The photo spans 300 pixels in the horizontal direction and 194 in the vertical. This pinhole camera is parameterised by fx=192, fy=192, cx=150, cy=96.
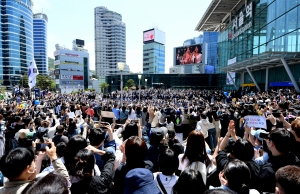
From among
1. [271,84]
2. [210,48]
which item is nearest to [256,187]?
[271,84]

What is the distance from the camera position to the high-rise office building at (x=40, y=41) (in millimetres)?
113250

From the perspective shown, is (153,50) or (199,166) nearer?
(199,166)

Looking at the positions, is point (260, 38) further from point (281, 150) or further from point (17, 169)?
point (17, 169)

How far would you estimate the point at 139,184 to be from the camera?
1852 mm

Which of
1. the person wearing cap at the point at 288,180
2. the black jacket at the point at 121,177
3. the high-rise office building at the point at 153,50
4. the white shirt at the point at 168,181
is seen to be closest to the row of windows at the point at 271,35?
the person wearing cap at the point at 288,180

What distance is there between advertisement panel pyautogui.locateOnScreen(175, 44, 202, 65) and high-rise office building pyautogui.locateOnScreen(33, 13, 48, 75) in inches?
3438

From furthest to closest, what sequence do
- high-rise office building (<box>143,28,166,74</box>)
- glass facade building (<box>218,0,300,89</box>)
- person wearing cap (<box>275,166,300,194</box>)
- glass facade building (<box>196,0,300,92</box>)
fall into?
high-rise office building (<box>143,28,166,74</box>) < glass facade building (<box>196,0,300,92</box>) < glass facade building (<box>218,0,300,89</box>) < person wearing cap (<box>275,166,300,194</box>)

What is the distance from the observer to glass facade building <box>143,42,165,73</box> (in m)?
104

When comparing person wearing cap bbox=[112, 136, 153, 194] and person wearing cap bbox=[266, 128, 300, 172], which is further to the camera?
person wearing cap bbox=[266, 128, 300, 172]

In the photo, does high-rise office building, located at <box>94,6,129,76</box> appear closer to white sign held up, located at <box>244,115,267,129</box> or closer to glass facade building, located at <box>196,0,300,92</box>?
glass facade building, located at <box>196,0,300,92</box>

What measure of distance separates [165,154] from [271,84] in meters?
27.7

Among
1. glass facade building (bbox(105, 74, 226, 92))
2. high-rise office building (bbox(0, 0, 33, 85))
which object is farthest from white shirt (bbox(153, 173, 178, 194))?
high-rise office building (bbox(0, 0, 33, 85))

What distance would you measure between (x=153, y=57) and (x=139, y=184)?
10379cm

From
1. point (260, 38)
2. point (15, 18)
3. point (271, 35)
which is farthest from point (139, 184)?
point (15, 18)
